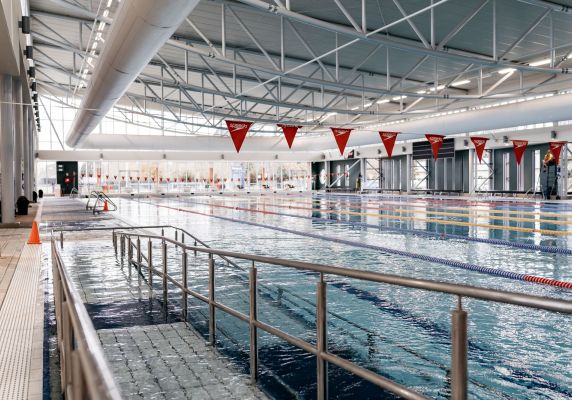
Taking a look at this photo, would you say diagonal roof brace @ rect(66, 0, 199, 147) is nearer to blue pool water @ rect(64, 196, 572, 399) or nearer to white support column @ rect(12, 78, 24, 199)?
blue pool water @ rect(64, 196, 572, 399)

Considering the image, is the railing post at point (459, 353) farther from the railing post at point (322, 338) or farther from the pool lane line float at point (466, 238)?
the pool lane line float at point (466, 238)

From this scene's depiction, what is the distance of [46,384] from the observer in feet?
11.5

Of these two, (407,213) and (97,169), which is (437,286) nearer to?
(407,213)

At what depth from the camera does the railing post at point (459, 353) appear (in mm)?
2059

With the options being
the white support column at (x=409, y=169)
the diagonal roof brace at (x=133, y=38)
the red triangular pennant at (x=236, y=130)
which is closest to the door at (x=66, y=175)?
the white support column at (x=409, y=169)

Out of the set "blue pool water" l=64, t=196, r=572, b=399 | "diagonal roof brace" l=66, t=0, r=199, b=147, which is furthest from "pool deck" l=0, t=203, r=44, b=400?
"diagonal roof brace" l=66, t=0, r=199, b=147

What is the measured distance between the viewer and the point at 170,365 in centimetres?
404

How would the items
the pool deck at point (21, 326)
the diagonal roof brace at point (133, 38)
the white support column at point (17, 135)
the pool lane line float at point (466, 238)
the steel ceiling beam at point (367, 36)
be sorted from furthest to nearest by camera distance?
the white support column at point (17, 135), the pool lane line float at point (466, 238), the steel ceiling beam at point (367, 36), the diagonal roof brace at point (133, 38), the pool deck at point (21, 326)

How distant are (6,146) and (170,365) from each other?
1243 centimetres

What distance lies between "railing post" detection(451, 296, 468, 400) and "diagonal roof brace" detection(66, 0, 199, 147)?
18.1 feet

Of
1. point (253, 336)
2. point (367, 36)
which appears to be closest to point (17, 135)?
point (367, 36)

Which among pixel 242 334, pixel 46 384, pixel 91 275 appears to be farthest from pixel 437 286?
pixel 91 275

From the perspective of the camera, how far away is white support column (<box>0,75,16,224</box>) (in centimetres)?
1421

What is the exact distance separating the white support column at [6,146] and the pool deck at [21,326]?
5.78 metres
